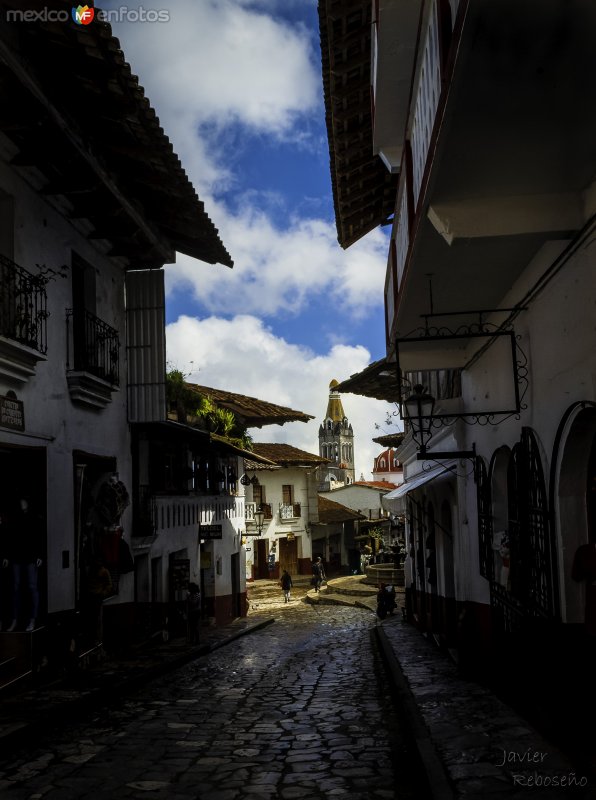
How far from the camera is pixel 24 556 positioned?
32.1 ft

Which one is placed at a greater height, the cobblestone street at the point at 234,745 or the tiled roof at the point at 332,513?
the tiled roof at the point at 332,513

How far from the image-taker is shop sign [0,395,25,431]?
893 centimetres

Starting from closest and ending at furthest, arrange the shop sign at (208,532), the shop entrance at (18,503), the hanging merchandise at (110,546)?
the shop entrance at (18,503) → the hanging merchandise at (110,546) → the shop sign at (208,532)

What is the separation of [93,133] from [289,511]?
3400 cm

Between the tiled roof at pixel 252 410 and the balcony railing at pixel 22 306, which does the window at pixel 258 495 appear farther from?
the balcony railing at pixel 22 306

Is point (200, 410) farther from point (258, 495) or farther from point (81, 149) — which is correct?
point (258, 495)

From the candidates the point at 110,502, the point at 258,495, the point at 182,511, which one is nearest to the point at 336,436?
the point at 258,495

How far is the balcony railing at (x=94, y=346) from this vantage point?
38.4 feet

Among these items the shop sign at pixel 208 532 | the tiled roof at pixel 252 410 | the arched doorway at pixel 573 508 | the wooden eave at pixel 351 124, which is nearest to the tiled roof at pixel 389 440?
the tiled roof at pixel 252 410

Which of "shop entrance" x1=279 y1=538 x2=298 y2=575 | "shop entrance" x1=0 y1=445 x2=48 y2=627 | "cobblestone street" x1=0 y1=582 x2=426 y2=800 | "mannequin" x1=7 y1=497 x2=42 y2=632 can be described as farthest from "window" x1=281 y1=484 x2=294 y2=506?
"mannequin" x1=7 y1=497 x2=42 y2=632

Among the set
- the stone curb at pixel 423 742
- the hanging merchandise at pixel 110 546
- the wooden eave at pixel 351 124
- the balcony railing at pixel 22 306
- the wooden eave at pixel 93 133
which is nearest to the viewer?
the stone curb at pixel 423 742

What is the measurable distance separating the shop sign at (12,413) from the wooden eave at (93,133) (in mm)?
2956

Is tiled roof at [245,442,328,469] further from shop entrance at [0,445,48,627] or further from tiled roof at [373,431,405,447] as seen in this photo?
shop entrance at [0,445,48,627]

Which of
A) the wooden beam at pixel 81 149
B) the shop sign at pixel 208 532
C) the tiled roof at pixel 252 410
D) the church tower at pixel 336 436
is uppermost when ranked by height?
the church tower at pixel 336 436
